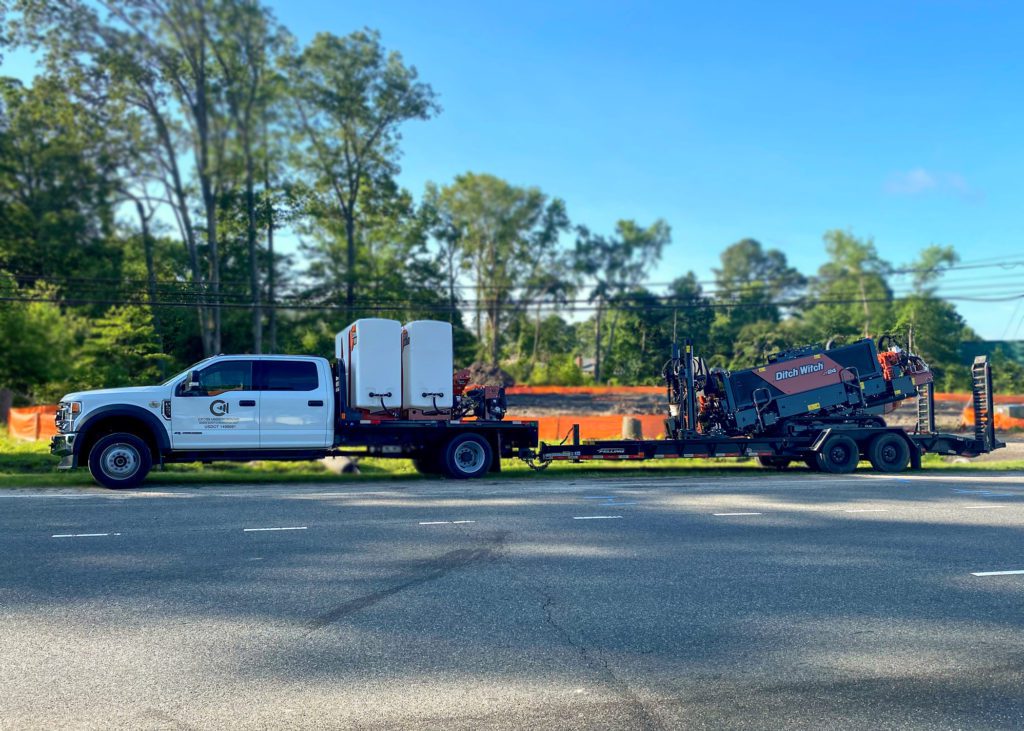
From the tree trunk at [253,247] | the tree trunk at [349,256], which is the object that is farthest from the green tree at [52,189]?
the tree trunk at [349,256]

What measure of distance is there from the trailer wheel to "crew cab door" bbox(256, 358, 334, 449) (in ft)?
34.4

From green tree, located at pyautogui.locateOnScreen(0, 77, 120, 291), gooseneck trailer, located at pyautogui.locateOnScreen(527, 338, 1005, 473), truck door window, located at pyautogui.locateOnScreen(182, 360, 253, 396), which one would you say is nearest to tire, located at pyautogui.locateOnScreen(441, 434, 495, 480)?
gooseneck trailer, located at pyautogui.locateOnScreen(527, 338, 1005, 473)

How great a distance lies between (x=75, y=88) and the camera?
38.6 meters

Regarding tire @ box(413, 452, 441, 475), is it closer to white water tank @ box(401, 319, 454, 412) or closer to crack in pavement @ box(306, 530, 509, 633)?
white water tank @ box(401, 319, 454, 412)

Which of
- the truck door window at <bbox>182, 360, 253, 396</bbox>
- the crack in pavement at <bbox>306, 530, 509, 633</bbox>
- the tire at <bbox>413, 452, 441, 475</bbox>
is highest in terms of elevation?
the truck door window at <bbox>182, 360, 253, 396</bbox>

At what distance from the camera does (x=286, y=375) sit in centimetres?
1534

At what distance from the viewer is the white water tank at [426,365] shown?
53.3 feet

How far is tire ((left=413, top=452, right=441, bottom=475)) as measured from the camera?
17.0m

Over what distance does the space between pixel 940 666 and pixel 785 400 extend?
554 inches

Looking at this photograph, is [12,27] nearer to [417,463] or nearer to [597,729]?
[417,463]

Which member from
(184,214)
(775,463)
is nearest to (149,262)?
(184,214)

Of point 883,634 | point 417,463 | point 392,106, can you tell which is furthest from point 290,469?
point 392,106

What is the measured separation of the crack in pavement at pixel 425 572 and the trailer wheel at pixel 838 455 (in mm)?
11150

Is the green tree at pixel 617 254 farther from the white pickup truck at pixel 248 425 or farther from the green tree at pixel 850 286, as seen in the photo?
the white pickup truck at pixel 248 425
